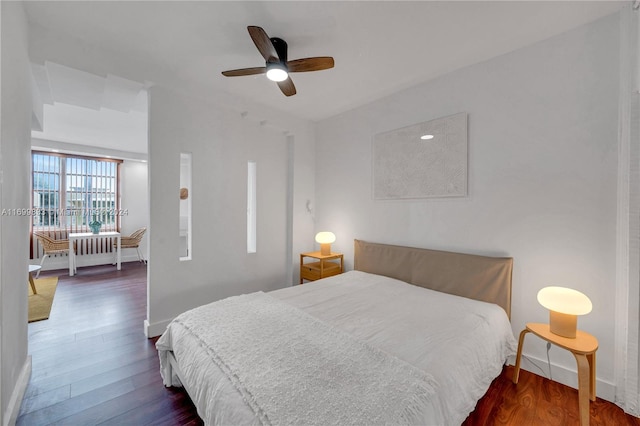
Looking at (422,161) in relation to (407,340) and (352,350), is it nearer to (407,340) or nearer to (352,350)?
(407,340)

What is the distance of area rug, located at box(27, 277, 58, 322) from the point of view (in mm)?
3082

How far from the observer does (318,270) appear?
11.3 ft

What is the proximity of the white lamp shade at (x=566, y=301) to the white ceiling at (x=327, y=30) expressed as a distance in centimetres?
199

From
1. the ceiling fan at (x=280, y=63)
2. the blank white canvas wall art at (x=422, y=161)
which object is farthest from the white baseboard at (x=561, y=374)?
the ceiling fan at (x=280, y=63)

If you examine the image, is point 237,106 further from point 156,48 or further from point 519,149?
point 519,149

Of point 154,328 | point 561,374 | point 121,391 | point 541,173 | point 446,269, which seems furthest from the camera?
point 154,328

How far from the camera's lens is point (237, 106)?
3.19m

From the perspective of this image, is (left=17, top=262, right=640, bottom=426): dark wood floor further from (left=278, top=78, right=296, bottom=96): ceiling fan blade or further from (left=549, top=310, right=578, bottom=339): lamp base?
(left=278, top=78, right=296, bottom=96): ceiling fan blade

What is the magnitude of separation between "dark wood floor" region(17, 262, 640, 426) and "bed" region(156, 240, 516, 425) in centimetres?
25

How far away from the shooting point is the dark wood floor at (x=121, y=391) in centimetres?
163

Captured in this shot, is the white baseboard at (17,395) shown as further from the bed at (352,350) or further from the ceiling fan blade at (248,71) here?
the ceiling fan blade at (248,71)

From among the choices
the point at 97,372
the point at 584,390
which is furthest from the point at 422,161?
the point at 97,372

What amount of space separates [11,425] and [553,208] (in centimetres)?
396

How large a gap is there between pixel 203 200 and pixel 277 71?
180 centimetres
